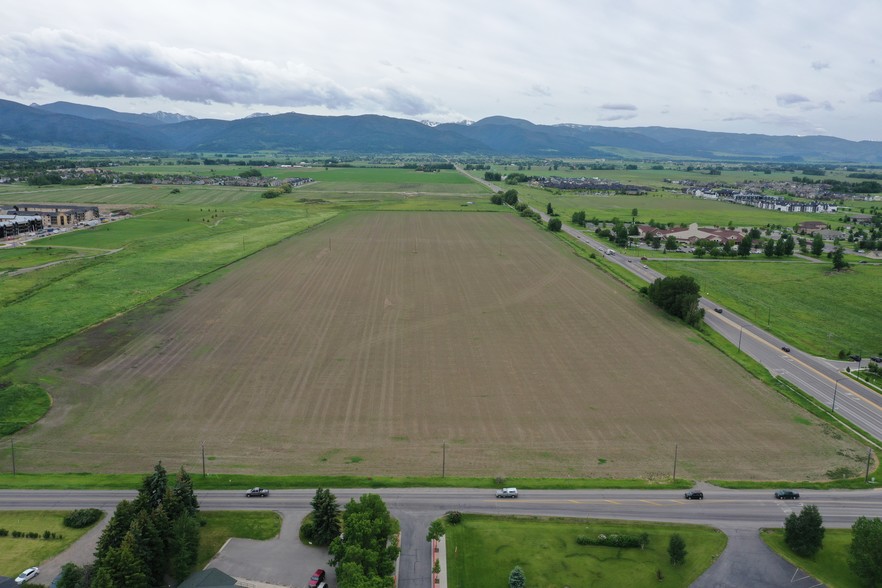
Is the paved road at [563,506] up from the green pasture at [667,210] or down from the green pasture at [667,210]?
down

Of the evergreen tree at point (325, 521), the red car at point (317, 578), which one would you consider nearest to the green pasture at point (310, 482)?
the evergreen tree at point (325, 521)

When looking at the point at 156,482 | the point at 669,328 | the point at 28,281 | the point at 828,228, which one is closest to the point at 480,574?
the point at 156,482

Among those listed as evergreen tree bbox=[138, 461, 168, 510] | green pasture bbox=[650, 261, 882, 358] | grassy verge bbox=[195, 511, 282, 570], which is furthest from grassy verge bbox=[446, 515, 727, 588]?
green pasture bbox=[650, 261, 882, 358]

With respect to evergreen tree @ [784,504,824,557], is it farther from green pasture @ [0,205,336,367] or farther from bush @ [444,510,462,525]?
green pasture @ [0,205,336,367]

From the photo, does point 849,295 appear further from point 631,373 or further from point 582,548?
point 582,548

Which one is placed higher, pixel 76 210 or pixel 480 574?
pixel 76 210

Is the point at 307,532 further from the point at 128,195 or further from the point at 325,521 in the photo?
the point at 128,195

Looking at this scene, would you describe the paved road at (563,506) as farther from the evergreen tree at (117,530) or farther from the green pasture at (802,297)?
the green pasture at (802,297)
